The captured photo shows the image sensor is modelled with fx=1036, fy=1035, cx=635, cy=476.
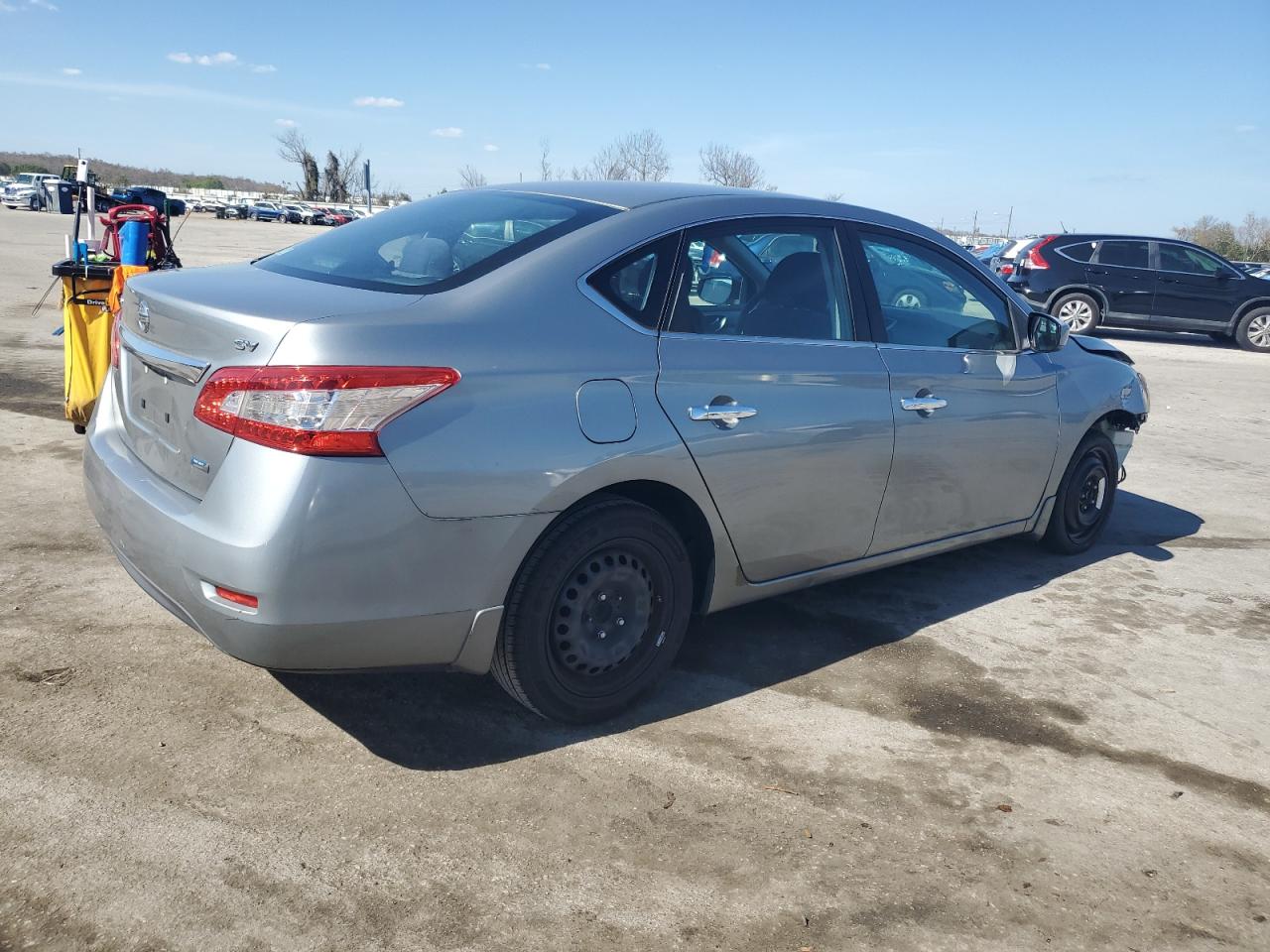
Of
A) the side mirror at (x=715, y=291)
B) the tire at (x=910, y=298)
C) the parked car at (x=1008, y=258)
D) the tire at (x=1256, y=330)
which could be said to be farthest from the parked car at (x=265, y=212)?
the side mirror at (x=715, y=291)

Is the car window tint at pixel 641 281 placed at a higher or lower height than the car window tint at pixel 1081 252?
lower

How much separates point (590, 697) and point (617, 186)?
1849mm

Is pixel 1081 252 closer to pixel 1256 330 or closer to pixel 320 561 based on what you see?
pixel 1256 330

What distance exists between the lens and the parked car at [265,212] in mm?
68750

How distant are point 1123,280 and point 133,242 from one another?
14.8 meters

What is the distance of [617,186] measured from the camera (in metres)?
3.82

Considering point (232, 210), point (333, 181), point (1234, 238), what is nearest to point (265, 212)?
point (232, 210)

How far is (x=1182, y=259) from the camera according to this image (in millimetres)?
16562

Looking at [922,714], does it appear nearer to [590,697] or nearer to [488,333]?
[590,697]

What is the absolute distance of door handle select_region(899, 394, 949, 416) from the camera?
13.1 feet

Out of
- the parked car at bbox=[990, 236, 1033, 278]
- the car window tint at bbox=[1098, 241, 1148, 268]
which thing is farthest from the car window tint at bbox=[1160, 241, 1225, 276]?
the parked car at bbox=[990, 236, 1033, 278]

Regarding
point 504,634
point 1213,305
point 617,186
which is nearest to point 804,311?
point 617,186

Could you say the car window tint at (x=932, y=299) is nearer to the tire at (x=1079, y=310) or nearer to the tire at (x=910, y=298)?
the tire at (x=910, y=298)

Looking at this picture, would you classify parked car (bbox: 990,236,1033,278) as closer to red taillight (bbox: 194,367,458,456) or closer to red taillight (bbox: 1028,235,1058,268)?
red taillight (bbox: 1028,235,1058,268)
